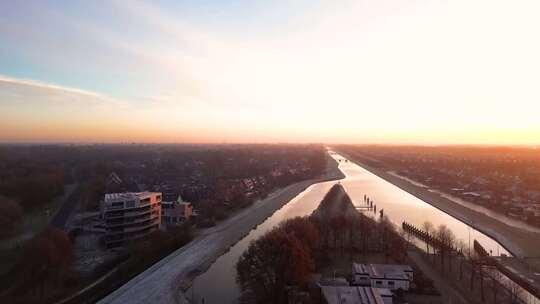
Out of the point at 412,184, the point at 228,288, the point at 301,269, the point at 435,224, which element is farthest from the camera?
the point at 412,184

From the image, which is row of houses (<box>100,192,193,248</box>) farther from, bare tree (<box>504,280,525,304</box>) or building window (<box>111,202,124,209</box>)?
bare tree (<box>504,280,525,304</box>)

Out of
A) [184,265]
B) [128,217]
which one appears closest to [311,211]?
[128,217]

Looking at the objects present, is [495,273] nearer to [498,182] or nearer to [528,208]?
[528,208]

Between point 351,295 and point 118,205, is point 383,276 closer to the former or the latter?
point 351,295

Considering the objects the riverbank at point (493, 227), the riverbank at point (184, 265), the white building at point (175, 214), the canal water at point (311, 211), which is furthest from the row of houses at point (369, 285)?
the white building at point (175, 214)

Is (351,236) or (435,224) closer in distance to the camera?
(351,236)

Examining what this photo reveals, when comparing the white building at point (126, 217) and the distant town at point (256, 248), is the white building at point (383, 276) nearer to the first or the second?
the distant town at point (256, 248)

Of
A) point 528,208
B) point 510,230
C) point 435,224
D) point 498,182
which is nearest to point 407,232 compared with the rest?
point 435,224

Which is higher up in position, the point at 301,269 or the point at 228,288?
the point at 301,269
